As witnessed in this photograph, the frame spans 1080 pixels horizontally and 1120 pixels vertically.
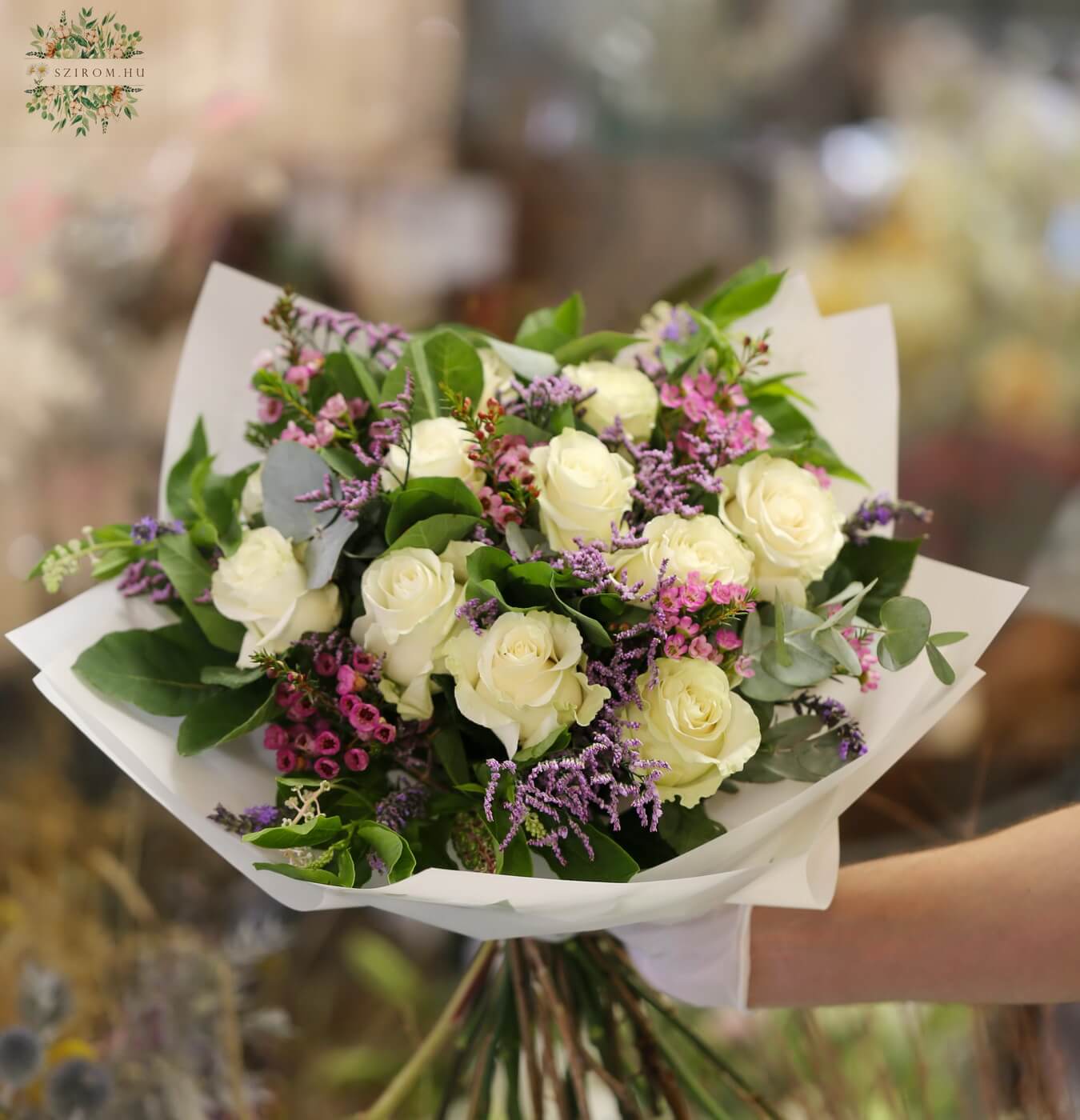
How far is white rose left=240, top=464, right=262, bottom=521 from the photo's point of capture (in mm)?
659

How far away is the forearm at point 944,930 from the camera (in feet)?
2.16

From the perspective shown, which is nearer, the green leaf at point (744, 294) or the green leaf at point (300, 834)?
the green leaf at point (300, 834)

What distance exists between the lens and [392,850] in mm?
537

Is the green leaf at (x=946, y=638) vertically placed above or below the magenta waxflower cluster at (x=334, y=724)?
above

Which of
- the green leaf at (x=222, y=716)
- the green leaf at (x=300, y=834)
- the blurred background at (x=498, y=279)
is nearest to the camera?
the green leaf at (x=300, y=834)

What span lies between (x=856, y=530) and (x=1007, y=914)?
0.29m

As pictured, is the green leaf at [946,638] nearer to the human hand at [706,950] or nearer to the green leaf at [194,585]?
the human hand at [706,950]

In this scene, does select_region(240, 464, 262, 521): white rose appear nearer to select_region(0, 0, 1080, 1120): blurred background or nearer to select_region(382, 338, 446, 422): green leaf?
select_region(382, 338, 446, 422): green leaf

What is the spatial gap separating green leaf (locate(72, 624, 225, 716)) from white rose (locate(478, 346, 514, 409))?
0.27 m

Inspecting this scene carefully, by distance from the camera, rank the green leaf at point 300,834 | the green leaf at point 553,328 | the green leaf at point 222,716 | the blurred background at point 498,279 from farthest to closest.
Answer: the blurred background at point 498,279
the green leaf at point 553,328
the green leaf at point 222,716
the green leaf at point 300,834

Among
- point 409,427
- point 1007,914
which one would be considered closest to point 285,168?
point 409,427

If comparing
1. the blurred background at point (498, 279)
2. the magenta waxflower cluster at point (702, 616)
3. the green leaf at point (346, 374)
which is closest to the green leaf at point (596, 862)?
the magenta waxflower cluster at point (702, 616)

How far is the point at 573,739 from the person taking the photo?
571mm

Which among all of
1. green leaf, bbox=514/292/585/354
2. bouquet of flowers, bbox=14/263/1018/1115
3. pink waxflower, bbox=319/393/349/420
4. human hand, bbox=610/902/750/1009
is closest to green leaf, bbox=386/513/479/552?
bouquet of flowers, bbox=14/263/1018/1115
